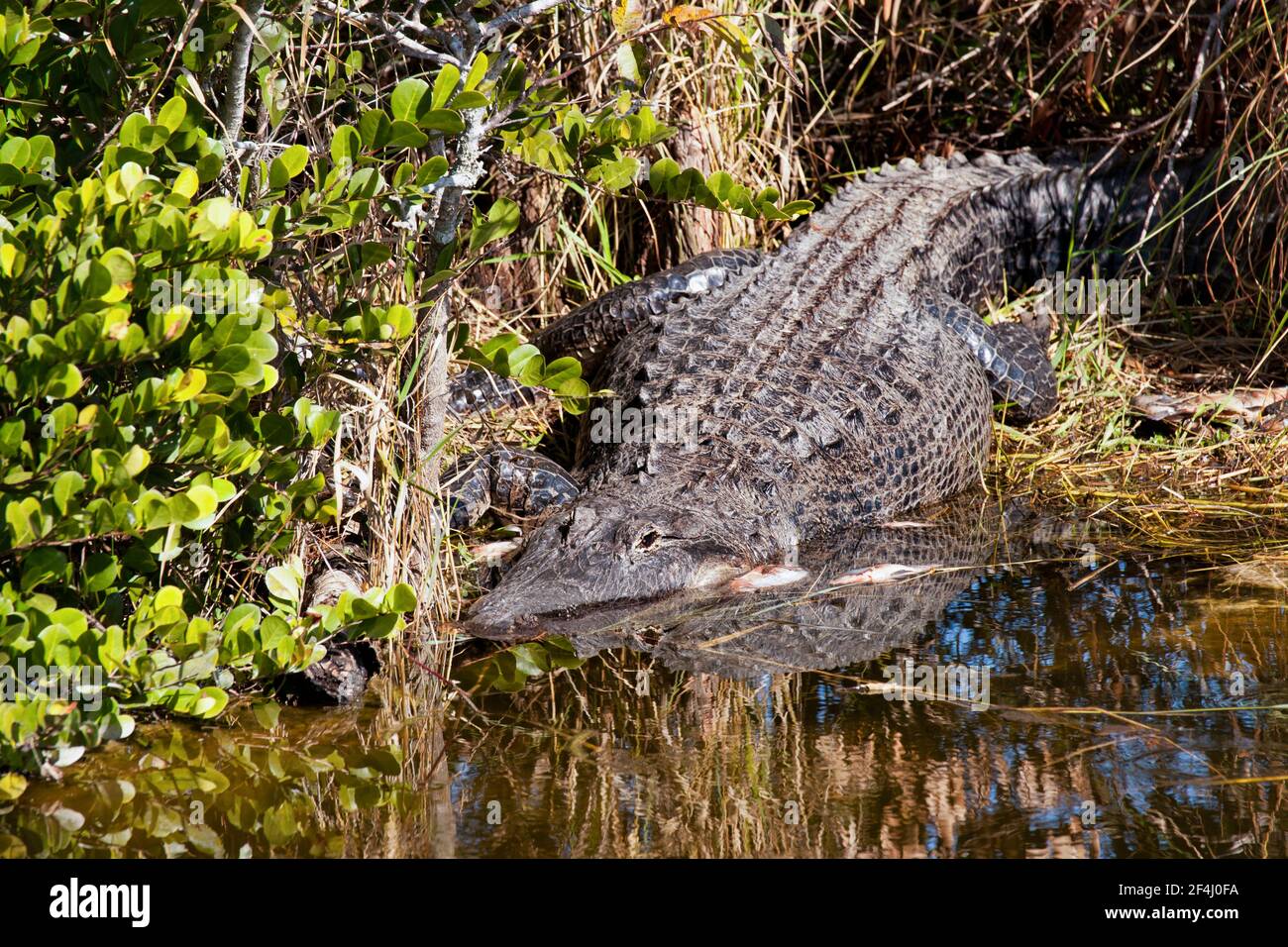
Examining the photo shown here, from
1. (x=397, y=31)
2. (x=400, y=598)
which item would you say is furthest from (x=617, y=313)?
(x=400, y=598)

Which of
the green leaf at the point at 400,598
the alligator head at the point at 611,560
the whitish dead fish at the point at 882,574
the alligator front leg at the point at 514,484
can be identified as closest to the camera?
the green leaf at the point at 400,598

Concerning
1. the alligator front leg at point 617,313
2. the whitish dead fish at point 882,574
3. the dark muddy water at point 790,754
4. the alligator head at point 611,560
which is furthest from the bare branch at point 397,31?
the alligator front leg at point 617,313

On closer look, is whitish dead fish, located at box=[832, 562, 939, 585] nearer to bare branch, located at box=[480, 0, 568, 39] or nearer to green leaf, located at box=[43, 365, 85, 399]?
bare branch, located at box=[480, 0, 568, 39]

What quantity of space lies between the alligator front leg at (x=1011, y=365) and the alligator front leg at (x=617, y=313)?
889mm

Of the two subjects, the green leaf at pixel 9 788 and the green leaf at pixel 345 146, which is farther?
the green leaf at pixel 345 146

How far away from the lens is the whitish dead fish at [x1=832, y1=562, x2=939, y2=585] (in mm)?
→ 3822

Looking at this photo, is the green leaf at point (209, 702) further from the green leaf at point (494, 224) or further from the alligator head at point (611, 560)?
the green leaf at point (494, 224)

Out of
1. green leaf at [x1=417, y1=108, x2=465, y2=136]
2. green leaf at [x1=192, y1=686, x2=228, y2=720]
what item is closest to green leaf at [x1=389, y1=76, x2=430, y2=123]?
green leaf at [x1=417, y1=108, x2=465, y2=136]

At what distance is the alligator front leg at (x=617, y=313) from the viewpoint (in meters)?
5.25

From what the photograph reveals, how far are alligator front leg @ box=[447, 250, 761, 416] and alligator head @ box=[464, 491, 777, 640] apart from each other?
1.28 m

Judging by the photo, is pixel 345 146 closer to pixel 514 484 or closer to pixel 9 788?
pixel 9 788

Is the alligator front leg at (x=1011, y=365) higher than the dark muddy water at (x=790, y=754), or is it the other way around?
the alligator front leg at (x=1011, y=365)

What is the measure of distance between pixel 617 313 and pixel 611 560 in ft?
5.96

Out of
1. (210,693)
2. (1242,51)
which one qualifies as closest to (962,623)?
(210,693)
